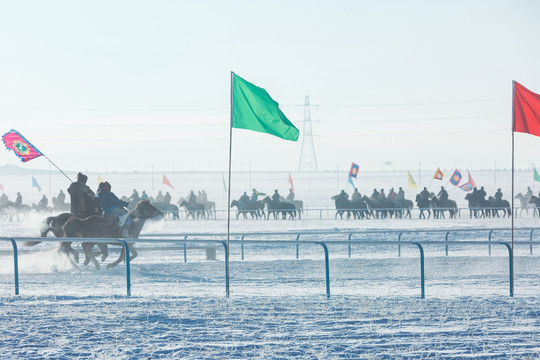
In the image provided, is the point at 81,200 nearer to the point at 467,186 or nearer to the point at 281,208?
the point at 281,208

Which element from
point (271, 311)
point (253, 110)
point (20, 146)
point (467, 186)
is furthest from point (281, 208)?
point (271, 311)

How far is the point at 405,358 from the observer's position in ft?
21.3

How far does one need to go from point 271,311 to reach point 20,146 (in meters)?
11.1

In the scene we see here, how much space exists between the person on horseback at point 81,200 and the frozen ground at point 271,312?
108 cm

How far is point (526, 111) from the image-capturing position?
11031 millimetres

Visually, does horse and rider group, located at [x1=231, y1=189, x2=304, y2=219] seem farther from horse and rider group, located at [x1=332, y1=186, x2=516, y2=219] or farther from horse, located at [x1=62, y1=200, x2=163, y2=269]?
horse, located at [x1=62, y1=200, x2=163, y2=269]

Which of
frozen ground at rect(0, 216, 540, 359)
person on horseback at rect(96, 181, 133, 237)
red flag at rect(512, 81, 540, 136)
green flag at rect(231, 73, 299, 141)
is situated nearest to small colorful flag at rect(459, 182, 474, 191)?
frozen ground at rect(0, 216, 540, 359)

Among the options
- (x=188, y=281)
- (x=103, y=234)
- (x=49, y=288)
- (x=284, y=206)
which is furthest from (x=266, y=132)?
(x=284, y=206)

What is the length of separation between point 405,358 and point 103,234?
950 centimetres

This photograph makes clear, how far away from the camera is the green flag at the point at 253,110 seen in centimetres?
1045

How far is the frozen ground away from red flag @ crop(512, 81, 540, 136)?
2.48 m

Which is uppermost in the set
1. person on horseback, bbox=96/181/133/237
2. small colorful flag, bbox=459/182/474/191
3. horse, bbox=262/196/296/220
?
small colorful flag, bbox=459/182/474/191

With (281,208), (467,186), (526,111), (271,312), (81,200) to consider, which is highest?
(526,111)

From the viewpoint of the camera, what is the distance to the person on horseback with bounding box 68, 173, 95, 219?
15.1 metres
